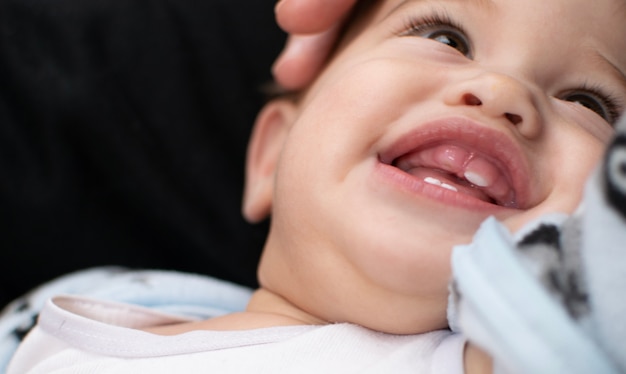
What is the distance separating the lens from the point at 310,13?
113 centimetres

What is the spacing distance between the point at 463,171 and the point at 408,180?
0.08 meters

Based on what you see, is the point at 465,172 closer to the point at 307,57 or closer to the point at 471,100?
the point at 471,100

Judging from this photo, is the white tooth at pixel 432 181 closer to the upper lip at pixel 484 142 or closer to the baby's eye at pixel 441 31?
the upper lip at pixel 484 142

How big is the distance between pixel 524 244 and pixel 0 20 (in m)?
1.18

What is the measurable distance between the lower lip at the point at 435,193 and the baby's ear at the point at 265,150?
0.46 m

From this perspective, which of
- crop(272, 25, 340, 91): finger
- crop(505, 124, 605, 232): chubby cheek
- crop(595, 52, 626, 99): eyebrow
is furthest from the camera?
crop(272, 25, 340, 91): finger

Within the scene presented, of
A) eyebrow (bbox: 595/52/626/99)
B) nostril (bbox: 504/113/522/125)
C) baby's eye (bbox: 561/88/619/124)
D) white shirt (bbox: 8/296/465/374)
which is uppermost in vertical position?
nostril (bbox: 504/113/522/125)

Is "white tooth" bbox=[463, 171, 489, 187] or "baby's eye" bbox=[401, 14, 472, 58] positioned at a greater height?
"baby's eye" bbox=[401, 14, 472, 58]

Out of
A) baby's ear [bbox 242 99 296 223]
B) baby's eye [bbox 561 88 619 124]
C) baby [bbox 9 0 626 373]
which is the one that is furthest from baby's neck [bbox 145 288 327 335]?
baby's eye [bbox 561 88 619 124]

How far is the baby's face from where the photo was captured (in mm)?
810

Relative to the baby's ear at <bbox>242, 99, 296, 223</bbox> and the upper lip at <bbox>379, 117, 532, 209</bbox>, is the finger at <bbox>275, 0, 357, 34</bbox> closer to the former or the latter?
the baby's ear at <bbox>242, 99, 296, 223</bbox>

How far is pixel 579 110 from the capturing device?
93 centimetres

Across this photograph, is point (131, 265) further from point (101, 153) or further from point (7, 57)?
point (7, 57)

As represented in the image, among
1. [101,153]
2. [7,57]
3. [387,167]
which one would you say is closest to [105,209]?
[101,153]
